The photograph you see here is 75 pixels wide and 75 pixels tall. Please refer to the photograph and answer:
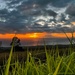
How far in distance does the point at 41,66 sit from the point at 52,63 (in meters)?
0.23

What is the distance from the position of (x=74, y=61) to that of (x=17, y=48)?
8786 mm

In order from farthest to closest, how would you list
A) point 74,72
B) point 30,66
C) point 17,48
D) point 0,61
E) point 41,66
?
1. point 17,48
2. point 0,61
3. point 41,66
4. point 30,66
5. point 74,72

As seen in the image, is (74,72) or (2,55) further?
(2,55)

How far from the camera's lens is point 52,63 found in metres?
4.27

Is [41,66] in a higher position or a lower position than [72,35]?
lower

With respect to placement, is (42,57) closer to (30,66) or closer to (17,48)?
(17,48)

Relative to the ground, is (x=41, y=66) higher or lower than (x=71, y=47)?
lower

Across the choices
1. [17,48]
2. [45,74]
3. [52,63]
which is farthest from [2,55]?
[45,74]

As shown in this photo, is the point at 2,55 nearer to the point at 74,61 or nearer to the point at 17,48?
the point at 17,48

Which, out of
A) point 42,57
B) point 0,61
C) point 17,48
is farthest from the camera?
point 17,48

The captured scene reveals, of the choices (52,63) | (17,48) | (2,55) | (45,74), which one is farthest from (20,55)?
(45,74)

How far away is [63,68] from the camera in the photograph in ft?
12.6

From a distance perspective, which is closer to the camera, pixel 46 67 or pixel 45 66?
pixel 46 67

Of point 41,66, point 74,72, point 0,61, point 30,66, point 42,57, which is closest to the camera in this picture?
Answer: point 74,72
